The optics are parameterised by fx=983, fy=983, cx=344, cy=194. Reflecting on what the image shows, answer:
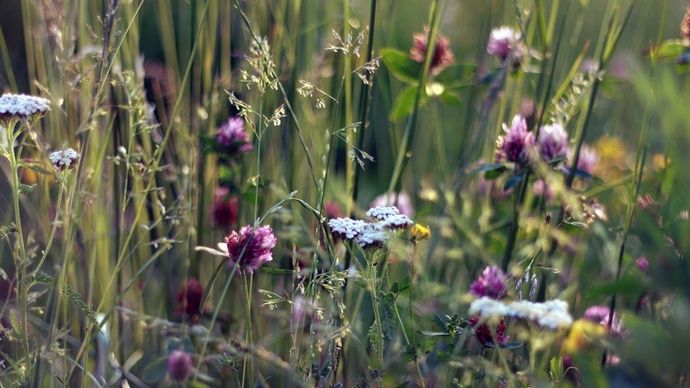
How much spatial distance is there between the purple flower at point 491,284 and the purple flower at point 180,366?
0.32 m

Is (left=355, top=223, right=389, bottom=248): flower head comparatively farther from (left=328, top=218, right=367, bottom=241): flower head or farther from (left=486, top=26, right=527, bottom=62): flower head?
(left=486, top=26, right=527, bottom=62): flower head

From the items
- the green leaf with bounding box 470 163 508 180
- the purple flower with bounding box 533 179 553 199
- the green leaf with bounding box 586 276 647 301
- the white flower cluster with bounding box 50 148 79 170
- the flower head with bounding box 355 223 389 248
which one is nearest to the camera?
the green leaf with bounding box 586 276 647 301

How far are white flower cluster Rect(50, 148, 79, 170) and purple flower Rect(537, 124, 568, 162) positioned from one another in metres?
0.53

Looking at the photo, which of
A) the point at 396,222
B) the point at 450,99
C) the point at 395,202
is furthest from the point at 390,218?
the point at 450,99

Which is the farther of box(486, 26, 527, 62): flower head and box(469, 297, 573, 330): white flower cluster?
box(486, 26, 527, 62): flower head

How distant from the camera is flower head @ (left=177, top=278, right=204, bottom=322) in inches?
49.4

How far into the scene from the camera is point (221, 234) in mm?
1453

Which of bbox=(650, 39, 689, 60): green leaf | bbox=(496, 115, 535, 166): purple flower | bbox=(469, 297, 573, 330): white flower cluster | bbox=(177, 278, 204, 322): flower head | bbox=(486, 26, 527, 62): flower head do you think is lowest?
bbox=(177, 278, 204, 322): flower head

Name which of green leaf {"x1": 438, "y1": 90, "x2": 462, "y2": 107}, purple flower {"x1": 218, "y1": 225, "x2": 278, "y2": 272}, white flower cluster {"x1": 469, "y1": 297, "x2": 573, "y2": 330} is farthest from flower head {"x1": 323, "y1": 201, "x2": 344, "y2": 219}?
white flower cluster {"x1": 469, "y1": 297, "x2": 573, "y2": 330}

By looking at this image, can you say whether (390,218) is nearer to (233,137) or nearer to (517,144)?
(517,144)

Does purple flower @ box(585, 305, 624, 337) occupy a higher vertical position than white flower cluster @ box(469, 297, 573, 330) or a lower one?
lower

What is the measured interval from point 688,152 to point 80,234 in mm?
961

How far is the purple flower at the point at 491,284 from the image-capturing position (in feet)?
3.51

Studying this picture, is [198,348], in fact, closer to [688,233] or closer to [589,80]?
[589,80]
